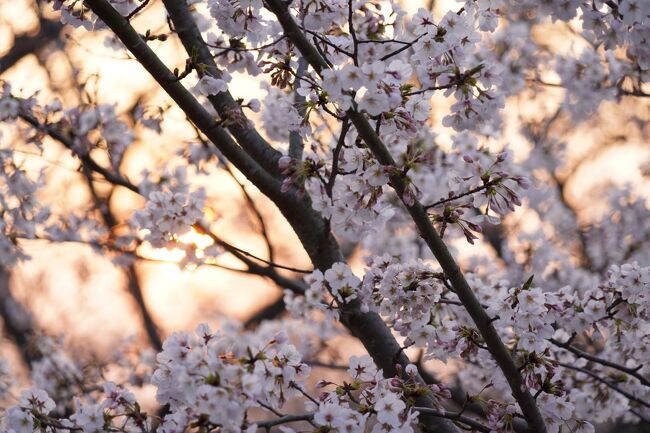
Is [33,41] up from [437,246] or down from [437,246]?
up

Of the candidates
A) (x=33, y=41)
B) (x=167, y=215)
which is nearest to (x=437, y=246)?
(x=167, y=215)

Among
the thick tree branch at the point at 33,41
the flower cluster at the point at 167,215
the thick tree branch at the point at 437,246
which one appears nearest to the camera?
the thick tree branch at the point at 437,246

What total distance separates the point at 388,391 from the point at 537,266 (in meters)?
5.76

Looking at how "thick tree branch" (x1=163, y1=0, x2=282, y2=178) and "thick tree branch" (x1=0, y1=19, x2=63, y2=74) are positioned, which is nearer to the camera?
"thick tree branch" (x1=163, y1=0, x2=282, y2=178)

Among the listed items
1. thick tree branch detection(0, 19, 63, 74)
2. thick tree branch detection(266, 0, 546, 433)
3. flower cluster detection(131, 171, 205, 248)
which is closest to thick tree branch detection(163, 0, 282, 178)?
flower cluster detection(131, 171, 205, 248)

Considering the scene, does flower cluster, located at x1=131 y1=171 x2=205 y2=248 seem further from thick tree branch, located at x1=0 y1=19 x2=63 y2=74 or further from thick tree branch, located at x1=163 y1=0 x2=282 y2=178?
thick tree branch, located at x1=0 y1=19 x2=63 y2=74

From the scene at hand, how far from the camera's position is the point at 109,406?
2.42 meters

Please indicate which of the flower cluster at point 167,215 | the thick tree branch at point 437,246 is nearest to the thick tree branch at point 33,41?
the flower cluster at point 167,215

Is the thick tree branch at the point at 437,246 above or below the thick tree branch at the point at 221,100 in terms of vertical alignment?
below

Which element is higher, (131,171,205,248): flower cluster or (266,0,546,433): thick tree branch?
(131,171,205,248): flower cluster

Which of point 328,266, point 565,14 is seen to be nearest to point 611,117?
point 565,14

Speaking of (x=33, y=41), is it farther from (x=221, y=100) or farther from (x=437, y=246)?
(x=437, y=246)

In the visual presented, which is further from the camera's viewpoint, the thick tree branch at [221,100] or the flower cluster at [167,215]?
the flower cluster at [167,215]

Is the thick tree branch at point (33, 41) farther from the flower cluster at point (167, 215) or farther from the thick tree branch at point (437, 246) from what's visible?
the thick tree branch at point (437, 246)
